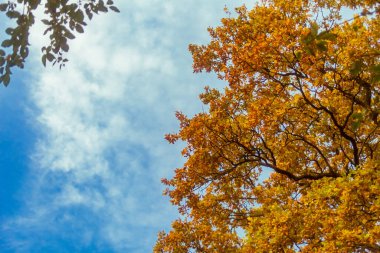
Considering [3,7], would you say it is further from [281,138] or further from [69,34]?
[281,138]

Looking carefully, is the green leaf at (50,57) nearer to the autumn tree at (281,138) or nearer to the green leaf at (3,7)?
the green leaf at (3,7)

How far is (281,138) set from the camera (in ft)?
54.7

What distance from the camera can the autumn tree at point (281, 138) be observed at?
1236 cm

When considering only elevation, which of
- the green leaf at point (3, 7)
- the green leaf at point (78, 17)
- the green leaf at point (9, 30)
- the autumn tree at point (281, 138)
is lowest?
the green leaf at point (9, 30)

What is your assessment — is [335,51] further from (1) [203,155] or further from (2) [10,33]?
(2) [10,33]

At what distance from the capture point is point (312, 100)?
592 inches

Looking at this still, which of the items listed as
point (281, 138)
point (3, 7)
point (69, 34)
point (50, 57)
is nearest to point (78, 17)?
point (69, 34)

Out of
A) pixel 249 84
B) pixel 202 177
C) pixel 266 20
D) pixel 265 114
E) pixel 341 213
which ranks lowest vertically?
pixel 341 213

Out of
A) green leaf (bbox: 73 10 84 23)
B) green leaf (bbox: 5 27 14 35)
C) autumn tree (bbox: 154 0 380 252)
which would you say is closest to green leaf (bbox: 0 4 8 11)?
green leaf (bbox: 5 27 14 35)

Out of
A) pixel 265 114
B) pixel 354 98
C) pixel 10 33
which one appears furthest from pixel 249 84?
pixel 10 33

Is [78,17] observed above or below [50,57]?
above

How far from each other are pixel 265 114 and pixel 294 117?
1602 millimetres

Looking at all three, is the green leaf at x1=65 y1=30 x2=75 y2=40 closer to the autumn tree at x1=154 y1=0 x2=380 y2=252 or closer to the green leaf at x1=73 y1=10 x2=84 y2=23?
the green leaf at x1=73 y1=10 x2=84 y2=23

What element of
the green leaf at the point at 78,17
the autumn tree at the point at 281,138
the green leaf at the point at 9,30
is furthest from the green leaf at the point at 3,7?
the autumn tree at the point at 281,138
